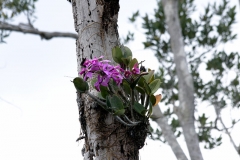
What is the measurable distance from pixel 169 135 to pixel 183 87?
0.56 metres

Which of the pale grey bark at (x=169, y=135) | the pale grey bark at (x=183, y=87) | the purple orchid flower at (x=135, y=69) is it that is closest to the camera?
the purple orchid flower at (x=135, y=69)

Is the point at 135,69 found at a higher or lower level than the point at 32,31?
lower

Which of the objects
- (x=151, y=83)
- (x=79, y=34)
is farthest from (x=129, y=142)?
(x=79, y=34)

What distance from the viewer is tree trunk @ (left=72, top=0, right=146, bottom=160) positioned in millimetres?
1381

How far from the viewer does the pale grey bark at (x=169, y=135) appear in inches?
173

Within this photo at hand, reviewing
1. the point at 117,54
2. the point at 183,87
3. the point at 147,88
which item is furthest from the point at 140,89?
the point at 183,87

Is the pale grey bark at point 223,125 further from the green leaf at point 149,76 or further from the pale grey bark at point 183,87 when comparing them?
the green leaf at point 149,76

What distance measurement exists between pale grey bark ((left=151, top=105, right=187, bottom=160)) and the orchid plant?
9.69 feet

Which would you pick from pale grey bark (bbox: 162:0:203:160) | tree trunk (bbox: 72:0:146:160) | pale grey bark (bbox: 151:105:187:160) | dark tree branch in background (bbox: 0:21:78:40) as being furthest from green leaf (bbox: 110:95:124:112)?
dark tree branch in background (bbox: 0:21:78:40)

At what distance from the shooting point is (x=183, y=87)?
4.60 metres

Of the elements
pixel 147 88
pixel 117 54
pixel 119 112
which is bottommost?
pixel 119 112

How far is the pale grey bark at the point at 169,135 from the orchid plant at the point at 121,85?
295 centimetres

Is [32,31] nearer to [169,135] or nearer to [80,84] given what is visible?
A: [169,135]

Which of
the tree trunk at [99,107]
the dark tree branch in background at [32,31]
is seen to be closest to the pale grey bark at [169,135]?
the dark tree branch in background at [32,31]
